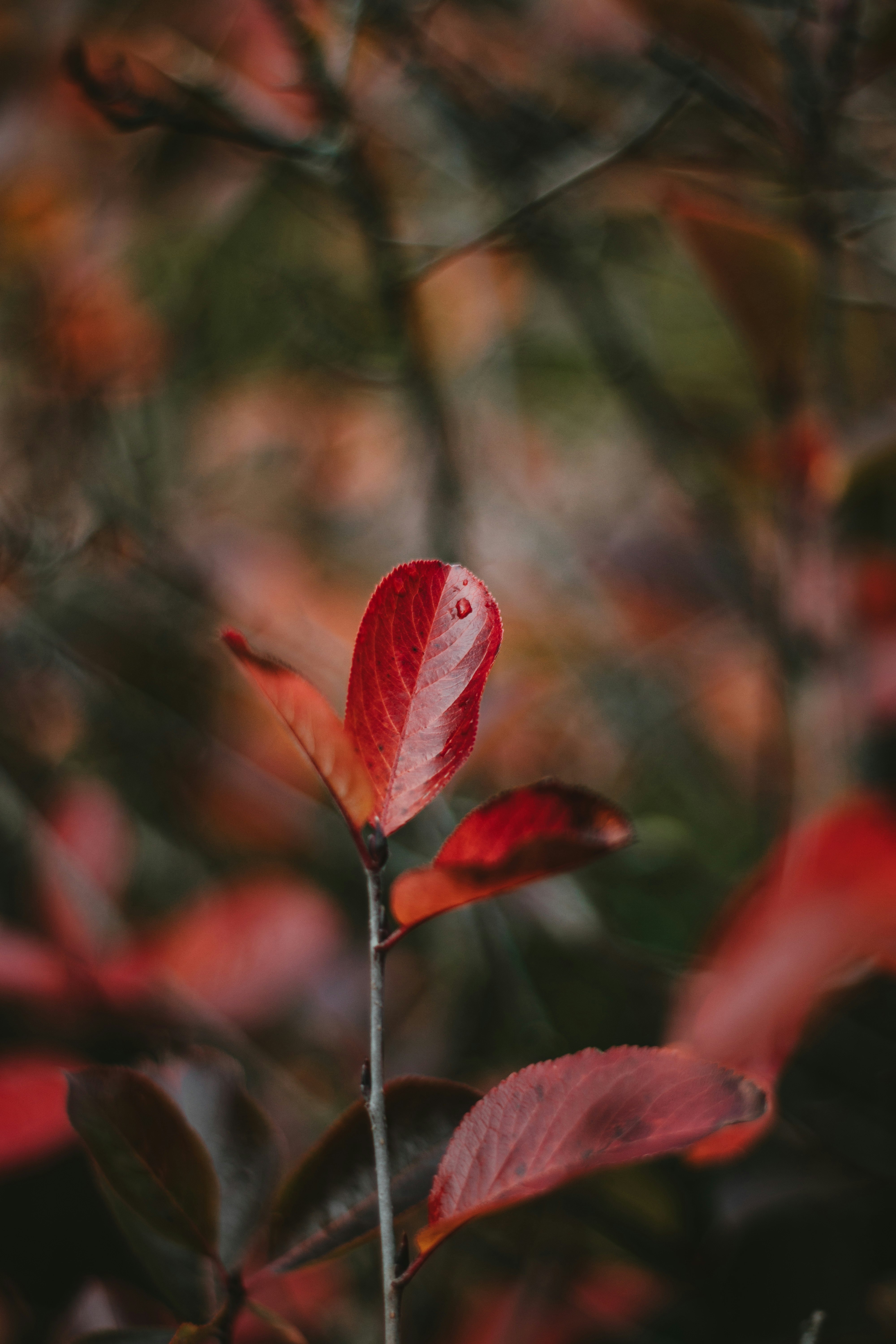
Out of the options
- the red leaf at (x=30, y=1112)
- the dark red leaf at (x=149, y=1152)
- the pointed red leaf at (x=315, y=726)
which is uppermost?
the pointed red leaf at (x=315, y=726)

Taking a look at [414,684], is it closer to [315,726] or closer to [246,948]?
[315,726]

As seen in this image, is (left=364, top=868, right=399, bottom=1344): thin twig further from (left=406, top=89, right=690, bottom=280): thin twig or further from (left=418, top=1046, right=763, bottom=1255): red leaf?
(left=406, top=89, right=690, bottom=280): thin twig

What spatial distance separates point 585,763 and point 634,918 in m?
0.25

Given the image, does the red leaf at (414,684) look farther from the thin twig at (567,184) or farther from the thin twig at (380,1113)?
the thin twig at (567,184)

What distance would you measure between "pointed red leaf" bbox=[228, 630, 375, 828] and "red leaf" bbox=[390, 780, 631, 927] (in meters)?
0.03

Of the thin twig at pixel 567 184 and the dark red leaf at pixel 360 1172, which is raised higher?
the thin twig at pixel 567 184

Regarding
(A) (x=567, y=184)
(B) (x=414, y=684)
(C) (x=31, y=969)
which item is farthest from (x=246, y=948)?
(A) (x=567, y=184)

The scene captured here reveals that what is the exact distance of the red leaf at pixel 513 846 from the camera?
0.76ft

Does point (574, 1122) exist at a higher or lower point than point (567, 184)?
lower

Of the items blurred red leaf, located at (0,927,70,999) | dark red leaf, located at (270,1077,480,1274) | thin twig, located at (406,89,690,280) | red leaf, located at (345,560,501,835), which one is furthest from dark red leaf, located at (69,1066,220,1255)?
thin twig, located at (406,89,690,280)

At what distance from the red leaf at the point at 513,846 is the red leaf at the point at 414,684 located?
21 millimetres

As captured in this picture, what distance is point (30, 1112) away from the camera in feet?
1.55

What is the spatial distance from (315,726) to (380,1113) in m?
0.12

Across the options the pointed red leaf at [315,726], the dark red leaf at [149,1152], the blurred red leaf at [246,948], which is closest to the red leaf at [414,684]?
the pointed red leaf at [315,726]
